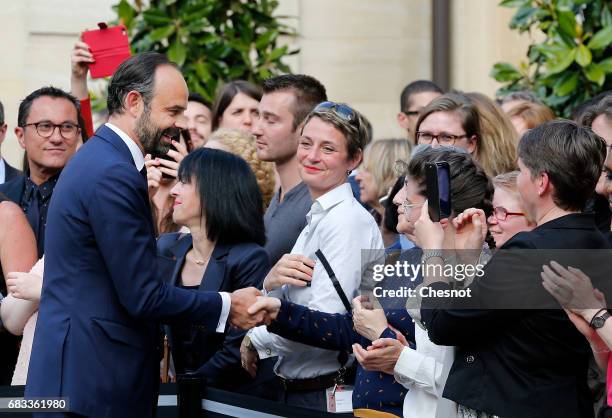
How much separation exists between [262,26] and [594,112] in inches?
170

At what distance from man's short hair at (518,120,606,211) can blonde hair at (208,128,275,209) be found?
2451mm

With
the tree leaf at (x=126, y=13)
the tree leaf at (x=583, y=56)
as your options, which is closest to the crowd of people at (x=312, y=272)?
the tree leaf at (x=583, y=56)

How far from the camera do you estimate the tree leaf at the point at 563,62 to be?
7156mm

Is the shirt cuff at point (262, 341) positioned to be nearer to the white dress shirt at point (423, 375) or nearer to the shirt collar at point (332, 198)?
the shirt collar at point (332, 198)

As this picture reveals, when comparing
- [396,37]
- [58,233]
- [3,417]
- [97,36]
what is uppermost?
[396,37]

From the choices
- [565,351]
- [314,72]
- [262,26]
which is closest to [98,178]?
[565,351]

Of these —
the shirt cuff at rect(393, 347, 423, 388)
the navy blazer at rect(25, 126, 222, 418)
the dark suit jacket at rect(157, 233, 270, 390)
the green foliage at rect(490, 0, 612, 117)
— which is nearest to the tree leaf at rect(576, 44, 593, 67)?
the green foliage at rect(490, 0, 612, 117)

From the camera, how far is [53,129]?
6137 mm

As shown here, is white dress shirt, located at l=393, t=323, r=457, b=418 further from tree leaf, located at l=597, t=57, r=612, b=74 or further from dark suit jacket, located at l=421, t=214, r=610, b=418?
tree leaf, located at l=597, t=57, r=612, b=74

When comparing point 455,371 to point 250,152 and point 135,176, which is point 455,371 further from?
point 250,152

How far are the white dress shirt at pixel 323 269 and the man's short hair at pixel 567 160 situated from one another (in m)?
1.03

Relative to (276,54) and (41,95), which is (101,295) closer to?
(41,95)

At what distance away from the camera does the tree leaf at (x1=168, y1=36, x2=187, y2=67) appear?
8289 mm

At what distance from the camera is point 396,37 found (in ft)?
36.0
